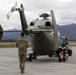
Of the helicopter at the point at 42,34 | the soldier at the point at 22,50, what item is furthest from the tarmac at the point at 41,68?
the helicopter at the point at 42,34

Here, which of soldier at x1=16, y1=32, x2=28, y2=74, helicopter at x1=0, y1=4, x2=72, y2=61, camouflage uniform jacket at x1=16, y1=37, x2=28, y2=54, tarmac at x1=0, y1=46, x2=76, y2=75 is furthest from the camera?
helicopter at x1=0, y1=4, x2=72, y2=61

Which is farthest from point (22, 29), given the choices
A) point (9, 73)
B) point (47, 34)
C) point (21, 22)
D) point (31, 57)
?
point (9, 73)

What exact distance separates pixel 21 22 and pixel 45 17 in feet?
12.0

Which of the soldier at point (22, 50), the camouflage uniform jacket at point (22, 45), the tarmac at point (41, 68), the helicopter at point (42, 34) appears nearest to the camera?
the tarmac at point (41, 68)

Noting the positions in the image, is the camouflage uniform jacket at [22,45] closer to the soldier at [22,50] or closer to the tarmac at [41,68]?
the soldier at [22,50]

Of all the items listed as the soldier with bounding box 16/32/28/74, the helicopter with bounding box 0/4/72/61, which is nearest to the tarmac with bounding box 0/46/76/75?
the soldier with bounding box 16/32/28/74

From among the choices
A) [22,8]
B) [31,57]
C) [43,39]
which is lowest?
[31,57]

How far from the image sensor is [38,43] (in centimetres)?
2162

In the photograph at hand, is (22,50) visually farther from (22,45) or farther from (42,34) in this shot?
(42,34)

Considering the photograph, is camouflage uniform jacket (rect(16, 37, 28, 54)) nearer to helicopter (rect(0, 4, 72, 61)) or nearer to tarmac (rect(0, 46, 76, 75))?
tarmac (rect(0, 46, 76, 75))

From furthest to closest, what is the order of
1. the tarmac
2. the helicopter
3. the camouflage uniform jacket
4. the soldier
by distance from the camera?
1. the helicopter
2. the camouflage uniform jacket
3. the soldier
4. the tarmac

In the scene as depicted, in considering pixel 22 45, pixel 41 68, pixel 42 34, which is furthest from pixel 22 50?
pixel 42 34

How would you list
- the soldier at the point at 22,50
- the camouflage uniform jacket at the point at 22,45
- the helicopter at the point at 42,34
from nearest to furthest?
the soldier at the point at 22,50
the camouflage uniform jacket at the point at 22,45
the helicopter at the point at 42,34

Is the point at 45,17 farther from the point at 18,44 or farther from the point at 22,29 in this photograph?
the point at 18,44
